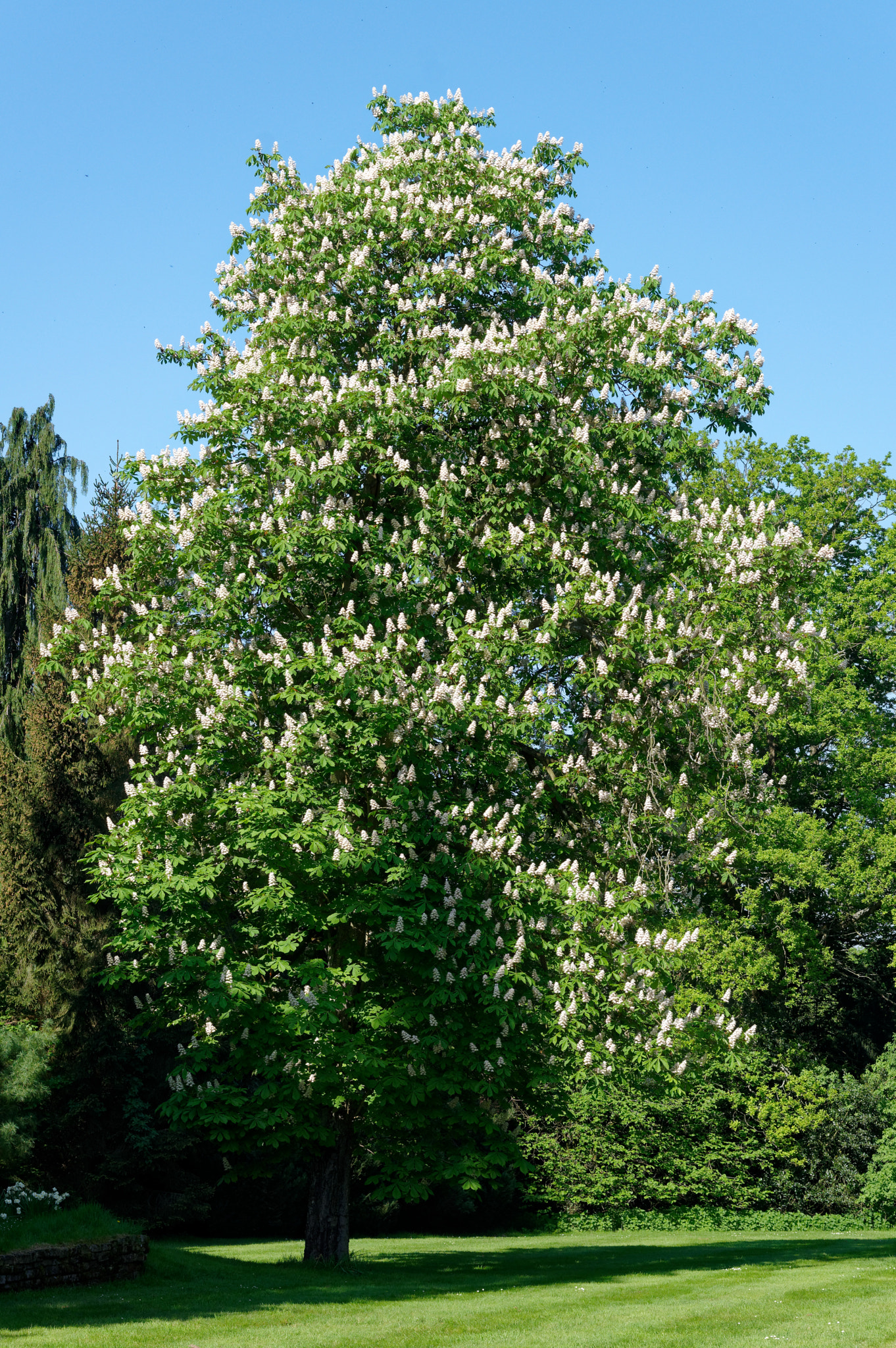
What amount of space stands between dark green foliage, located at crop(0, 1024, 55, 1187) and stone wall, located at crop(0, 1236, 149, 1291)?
391cm

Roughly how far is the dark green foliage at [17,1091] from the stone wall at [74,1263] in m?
3.91

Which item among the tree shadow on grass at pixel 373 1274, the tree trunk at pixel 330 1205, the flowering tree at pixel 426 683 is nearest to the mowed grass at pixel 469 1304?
the tree shadow on grass at pixel 373 1274

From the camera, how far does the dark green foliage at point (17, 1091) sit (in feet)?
67.2

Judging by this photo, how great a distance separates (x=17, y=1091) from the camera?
20.6 meters

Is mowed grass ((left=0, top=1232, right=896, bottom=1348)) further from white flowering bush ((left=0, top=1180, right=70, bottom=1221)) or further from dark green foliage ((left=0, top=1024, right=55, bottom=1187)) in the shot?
dark green foliage ((left=0, top=1024, right=55, bottom=1187))

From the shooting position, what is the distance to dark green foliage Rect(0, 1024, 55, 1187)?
20469mm

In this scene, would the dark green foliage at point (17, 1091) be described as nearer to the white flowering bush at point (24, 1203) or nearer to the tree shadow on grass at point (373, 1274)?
the white flowering bush at point (24, 1203)

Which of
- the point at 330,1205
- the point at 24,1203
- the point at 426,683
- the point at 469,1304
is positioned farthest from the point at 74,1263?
the point at 426,683

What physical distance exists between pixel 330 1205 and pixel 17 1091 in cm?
594

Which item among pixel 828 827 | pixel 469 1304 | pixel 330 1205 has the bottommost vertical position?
pixel 469 1304

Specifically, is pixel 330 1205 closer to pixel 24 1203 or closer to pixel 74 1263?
pixel 74 1263

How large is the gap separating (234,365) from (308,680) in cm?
635

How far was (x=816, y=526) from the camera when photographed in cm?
3938

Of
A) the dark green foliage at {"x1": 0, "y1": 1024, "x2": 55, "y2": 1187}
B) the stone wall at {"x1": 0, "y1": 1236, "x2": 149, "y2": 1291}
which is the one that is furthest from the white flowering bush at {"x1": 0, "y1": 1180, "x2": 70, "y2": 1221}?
the dark green foliage at {"x1": 0, "y1": 1024, "x2": 55, "y2": 1187}
